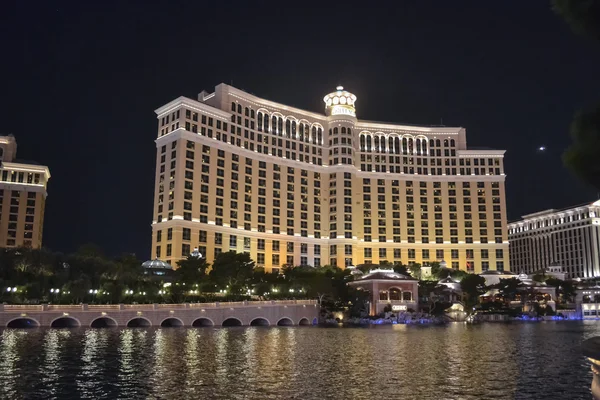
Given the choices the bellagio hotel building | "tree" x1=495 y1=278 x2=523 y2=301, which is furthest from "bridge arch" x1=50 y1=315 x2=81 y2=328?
"tree" x1=495 y1=278 x2=523 y2=301

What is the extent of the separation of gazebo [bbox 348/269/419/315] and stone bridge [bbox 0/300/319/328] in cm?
2417

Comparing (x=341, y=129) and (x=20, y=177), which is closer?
(x=20, y=177)

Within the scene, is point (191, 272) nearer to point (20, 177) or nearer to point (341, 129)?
point (341, 129)

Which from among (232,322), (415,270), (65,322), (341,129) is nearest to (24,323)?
(65,322)

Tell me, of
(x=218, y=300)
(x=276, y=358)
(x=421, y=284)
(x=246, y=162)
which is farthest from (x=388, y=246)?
(x=276, y=358)

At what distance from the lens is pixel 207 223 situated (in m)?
151

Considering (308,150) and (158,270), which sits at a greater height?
(308,150)

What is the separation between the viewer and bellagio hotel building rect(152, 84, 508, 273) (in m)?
152

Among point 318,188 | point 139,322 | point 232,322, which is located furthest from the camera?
point 318,188

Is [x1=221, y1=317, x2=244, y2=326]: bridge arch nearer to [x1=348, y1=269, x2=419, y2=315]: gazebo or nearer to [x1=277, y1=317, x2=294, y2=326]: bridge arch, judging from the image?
[x1=277, y1=317, x2=294, y2=326]: bridge arch

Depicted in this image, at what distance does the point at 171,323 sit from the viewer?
97188 millimetres

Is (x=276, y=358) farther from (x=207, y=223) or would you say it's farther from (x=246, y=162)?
(x=246, y=162)

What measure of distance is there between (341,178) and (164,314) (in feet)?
323

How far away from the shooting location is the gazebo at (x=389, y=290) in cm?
13625
